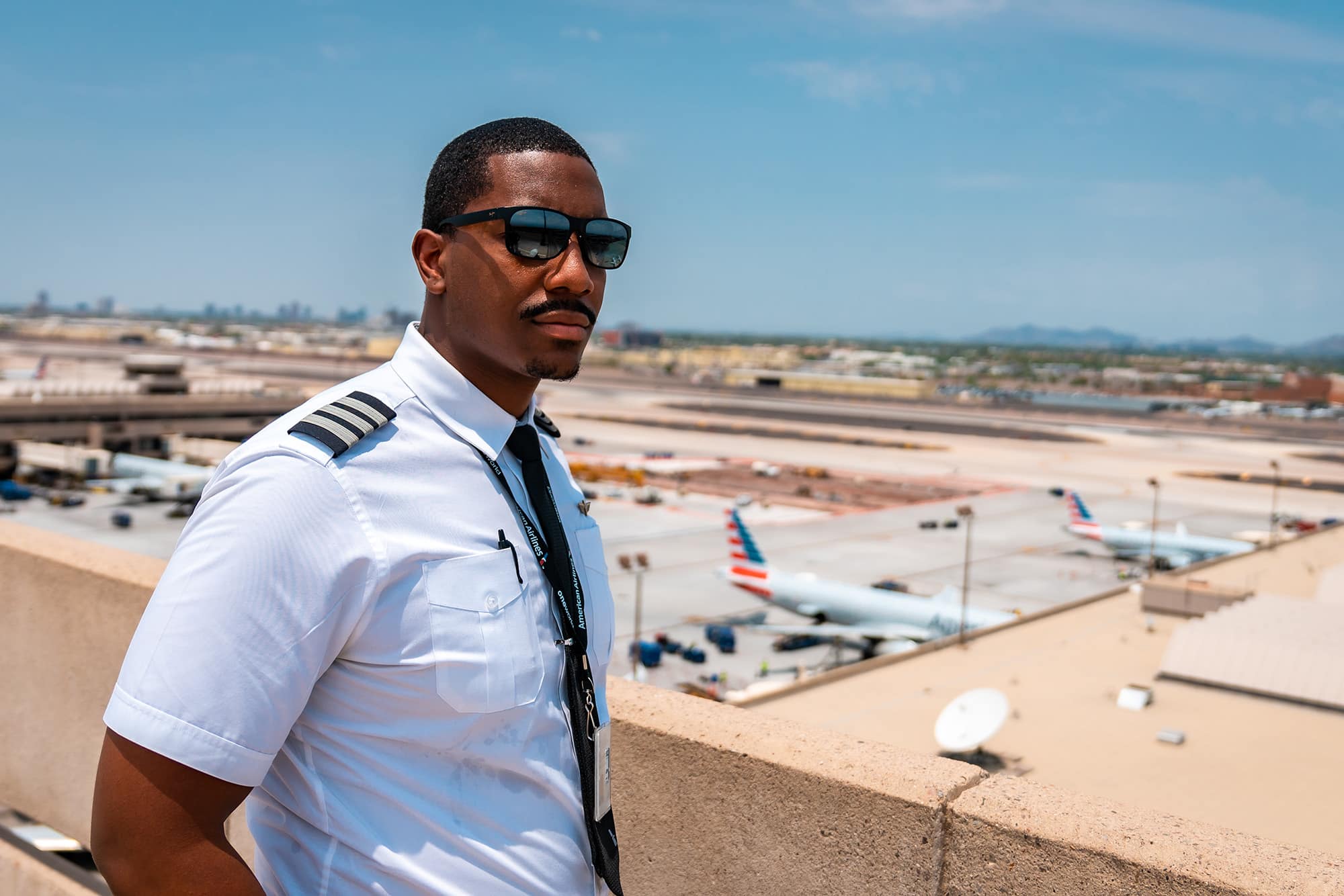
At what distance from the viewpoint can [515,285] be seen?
10.1 ft

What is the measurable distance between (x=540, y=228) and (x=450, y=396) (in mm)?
523

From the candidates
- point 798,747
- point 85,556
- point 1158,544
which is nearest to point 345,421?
point 798,747

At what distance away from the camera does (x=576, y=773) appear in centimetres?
306

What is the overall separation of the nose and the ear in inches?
12.3

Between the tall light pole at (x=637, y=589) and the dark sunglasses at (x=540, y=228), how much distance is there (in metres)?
30.2

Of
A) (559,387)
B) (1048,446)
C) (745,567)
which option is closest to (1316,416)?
(1048,446)

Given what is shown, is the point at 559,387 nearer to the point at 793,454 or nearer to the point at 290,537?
the point at 793,454

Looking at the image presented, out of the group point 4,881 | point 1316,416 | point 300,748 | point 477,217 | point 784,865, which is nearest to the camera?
point 300,748

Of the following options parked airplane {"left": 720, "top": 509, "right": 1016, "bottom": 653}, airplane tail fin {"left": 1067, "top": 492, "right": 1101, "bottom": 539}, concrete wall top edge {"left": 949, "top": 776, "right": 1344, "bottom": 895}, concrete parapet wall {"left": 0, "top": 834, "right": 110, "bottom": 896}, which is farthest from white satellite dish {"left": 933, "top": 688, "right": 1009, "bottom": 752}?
airplane tail fin {"left": 1067, "top": 492, "right": 1101, "bottom": 539}

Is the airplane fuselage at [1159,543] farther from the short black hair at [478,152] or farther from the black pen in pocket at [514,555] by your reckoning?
the black pen in pocket at [514,555]

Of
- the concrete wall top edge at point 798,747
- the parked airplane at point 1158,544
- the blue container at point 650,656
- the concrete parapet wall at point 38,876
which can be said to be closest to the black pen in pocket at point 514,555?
the concrete wall top edge at point 798,747

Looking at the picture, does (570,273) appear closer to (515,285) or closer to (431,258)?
(515,285)

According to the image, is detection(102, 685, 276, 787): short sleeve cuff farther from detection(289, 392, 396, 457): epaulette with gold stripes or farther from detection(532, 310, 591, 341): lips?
detection(532, 310, 591, 341): lips

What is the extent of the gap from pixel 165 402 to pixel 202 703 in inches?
3866
